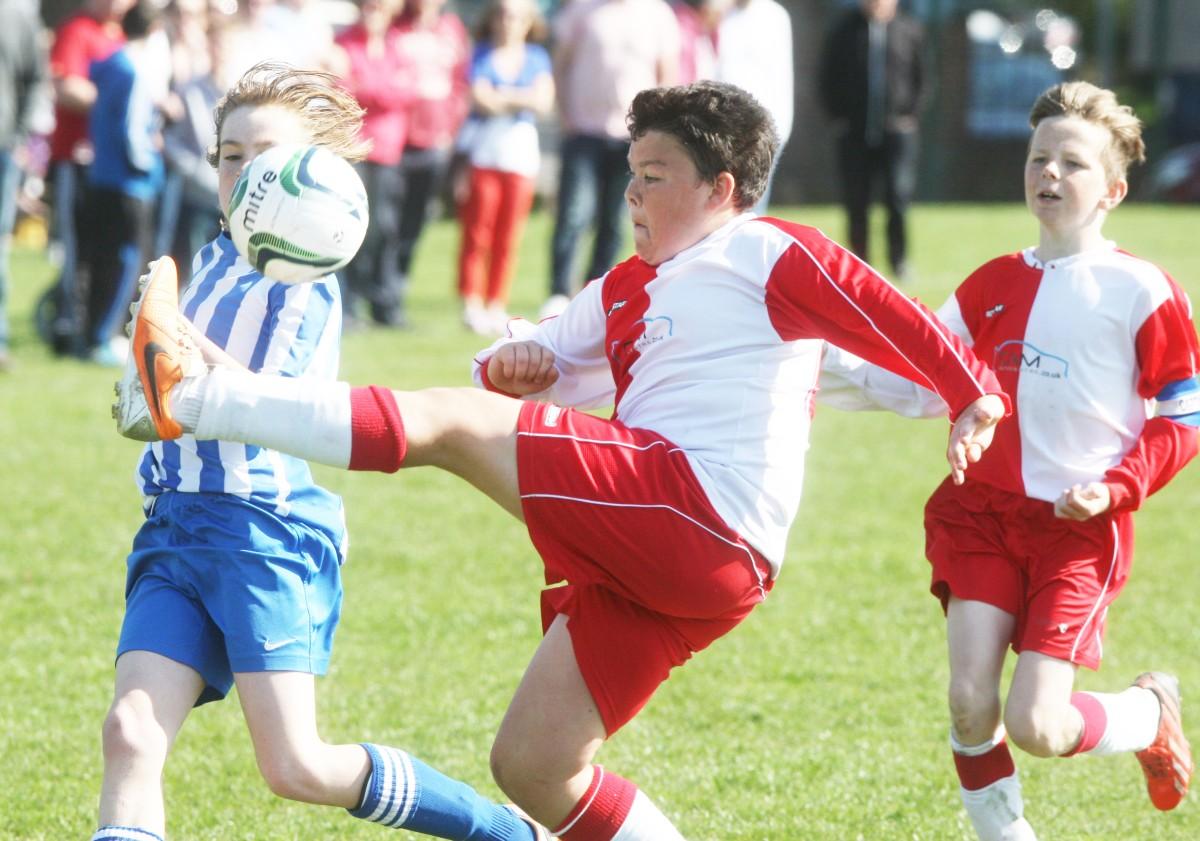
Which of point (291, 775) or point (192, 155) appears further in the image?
point (192, 155)

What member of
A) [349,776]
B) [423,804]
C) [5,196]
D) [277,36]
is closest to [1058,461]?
[423,804]

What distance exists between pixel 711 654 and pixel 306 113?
8.34 feet

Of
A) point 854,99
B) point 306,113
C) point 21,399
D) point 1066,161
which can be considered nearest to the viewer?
point 306,113

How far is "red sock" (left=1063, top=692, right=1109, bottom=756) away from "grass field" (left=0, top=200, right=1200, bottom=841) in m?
0.38

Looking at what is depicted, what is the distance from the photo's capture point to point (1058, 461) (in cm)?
384

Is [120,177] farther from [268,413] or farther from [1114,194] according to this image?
[268,413]

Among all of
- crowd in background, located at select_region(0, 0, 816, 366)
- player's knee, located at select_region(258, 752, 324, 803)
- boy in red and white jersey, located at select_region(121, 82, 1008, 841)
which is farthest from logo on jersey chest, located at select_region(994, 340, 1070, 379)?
crowd in background, located at select_region(0, 0, 816, 366)

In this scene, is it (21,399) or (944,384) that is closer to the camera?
(944,384)

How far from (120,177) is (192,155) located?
45cm

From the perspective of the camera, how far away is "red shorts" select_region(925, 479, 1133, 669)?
3713 millimetres

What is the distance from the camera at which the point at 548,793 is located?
3.38 m

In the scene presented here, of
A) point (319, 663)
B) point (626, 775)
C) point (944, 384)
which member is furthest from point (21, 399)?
point (944, 384)

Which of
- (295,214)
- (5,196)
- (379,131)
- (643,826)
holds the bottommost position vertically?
(643,826)

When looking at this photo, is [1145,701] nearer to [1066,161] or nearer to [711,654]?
[1066,161]
